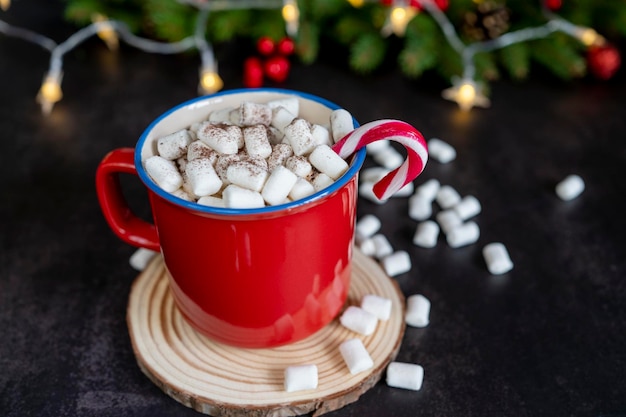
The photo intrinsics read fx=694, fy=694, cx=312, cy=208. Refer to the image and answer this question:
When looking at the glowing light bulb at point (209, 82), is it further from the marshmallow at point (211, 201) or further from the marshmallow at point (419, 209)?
the marshmallow at point (211, 201)

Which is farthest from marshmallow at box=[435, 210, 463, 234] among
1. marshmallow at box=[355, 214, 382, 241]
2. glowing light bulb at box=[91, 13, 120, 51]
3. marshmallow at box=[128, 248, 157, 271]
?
glowing light bulb at box=[91, 13, 120, 51]

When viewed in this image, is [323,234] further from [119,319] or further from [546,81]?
[546,81]

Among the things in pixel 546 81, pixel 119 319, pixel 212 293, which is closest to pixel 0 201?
pixel 119 319

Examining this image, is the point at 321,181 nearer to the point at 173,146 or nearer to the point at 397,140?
the point at 397,140

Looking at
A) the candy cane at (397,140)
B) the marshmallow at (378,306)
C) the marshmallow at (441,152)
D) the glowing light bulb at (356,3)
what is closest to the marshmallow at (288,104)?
the candy cane at (397,140)

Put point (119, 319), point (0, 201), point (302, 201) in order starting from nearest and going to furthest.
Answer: point (302, 201), point (119, 319), point (0, 201)

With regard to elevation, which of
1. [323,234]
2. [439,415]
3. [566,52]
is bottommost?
[439,415]

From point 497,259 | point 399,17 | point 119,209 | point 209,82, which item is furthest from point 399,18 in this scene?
point 119,209
